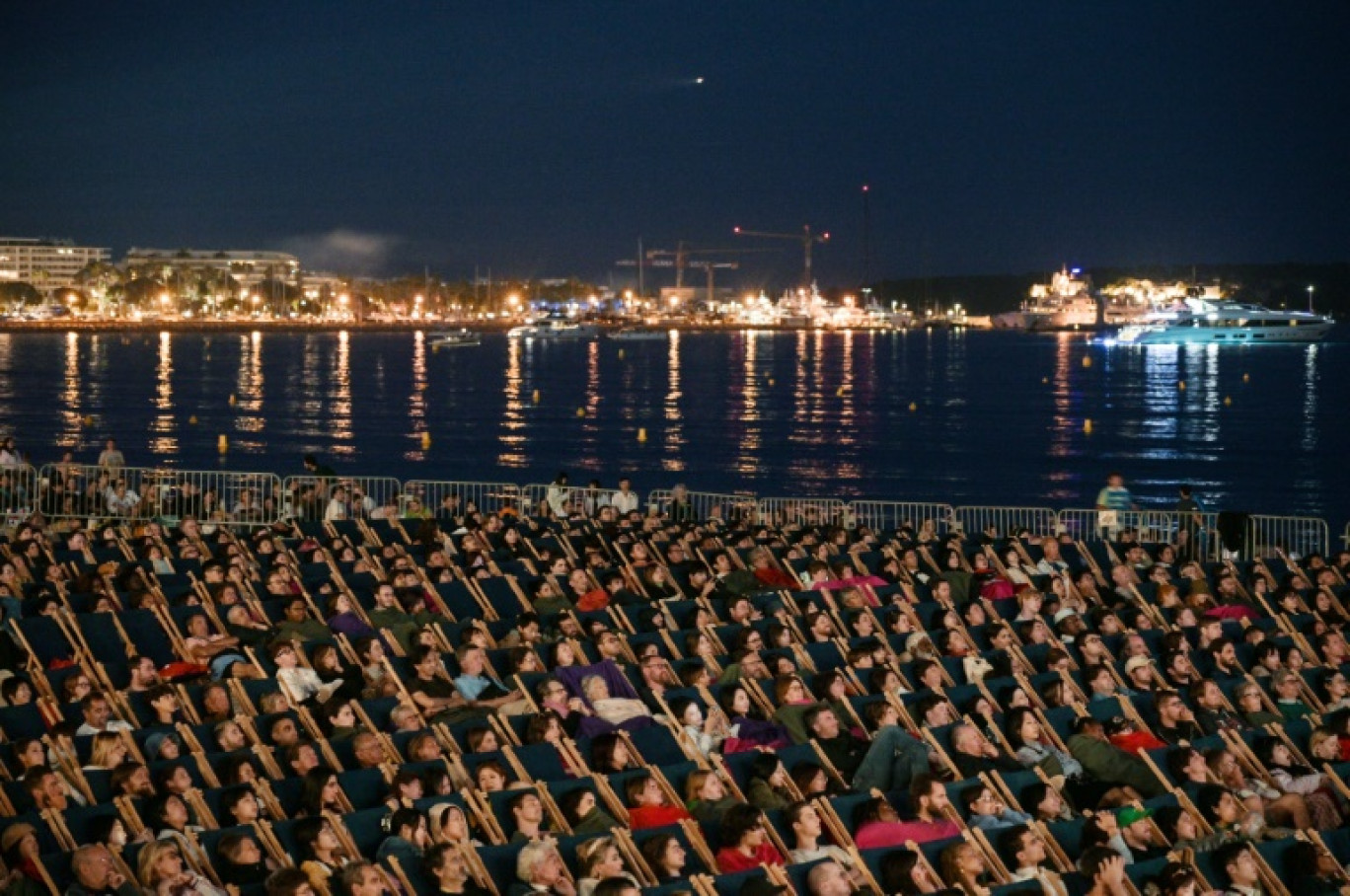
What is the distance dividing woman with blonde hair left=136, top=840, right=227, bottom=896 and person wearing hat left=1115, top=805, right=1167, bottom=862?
3.52m

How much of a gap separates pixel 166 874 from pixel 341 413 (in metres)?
53.9

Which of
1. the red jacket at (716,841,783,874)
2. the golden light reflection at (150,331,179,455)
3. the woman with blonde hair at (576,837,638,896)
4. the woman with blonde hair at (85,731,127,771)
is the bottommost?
the golden light reflection at (150,331,179,455)

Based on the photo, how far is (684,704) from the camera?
8.09 metres

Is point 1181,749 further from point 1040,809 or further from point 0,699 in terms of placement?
point 0,699

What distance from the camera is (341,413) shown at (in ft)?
192

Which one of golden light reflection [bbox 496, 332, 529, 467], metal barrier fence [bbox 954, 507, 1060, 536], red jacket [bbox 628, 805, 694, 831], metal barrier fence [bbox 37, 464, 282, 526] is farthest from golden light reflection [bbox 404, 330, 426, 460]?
red jacket [bbox 628, 805, 694, 831]

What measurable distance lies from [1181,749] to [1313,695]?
82.4 inches

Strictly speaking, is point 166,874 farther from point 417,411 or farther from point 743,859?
point 417,411

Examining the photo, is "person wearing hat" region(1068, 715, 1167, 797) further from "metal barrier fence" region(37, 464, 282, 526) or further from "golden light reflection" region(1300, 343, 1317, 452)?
"golden light reflection" region(1300, 343, 1317, 452)

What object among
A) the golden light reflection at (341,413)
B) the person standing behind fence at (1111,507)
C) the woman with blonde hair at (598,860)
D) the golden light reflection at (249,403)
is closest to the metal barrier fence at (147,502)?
the person standing behind fence at (1111,507)

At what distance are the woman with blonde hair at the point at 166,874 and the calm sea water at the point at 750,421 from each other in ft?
92.3

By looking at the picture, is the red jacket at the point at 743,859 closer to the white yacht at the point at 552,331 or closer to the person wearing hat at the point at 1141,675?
the person wearing hat at the point at 1141,675

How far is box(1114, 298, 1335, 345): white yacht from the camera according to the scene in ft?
459

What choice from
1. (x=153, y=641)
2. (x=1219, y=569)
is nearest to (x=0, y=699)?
(x=153, y=641)
